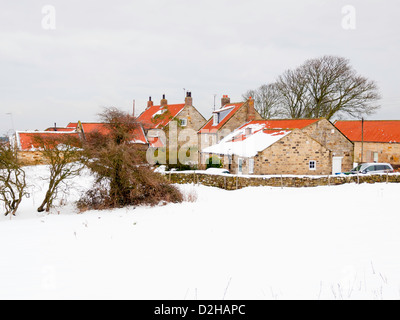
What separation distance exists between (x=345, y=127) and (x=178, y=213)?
136ft

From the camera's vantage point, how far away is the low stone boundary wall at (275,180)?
22.6m

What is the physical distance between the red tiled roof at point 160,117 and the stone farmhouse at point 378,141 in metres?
24.8

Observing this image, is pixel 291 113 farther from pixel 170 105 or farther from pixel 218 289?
pixel 218 289

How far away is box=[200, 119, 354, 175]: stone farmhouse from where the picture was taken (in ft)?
83.5

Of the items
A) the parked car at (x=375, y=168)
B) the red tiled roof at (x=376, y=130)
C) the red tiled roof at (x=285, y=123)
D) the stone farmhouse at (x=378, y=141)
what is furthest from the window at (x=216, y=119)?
the red tiled roof at (x=376, y=130)

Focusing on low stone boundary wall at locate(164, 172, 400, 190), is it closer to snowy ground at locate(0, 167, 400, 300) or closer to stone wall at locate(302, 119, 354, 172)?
stone wall at locate(302, 119, 354, 172)

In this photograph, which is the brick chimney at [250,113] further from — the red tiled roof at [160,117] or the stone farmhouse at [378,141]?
the stone farmhouse at [378,141]

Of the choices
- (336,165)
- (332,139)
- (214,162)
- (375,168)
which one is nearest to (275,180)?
(214,162)

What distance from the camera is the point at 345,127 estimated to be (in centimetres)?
4794

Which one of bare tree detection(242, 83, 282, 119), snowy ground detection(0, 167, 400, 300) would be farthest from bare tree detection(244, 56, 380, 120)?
snowy ground detection(0, 167, 400, 300)

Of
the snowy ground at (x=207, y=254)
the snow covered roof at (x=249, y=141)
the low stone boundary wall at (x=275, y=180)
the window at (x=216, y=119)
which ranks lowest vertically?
the snowy ground at (x=207, y=254)

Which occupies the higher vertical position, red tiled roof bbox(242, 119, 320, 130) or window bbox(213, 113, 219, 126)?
window bbox(213, 113, 219, 126)
